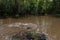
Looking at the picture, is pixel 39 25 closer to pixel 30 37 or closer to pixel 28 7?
pixel 28 7

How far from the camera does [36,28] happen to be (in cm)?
791

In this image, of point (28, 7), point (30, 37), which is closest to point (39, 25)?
point (28, 7)

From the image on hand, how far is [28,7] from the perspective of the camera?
10.1 metres

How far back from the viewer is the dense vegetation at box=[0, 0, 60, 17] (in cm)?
988

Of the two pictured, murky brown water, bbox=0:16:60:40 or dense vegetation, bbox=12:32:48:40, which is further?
murky brown water, bbox=0:16:60:40

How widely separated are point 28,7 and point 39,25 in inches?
77.7

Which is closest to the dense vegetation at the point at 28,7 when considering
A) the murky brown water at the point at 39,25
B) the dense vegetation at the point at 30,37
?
the murky brown water at the point at 39,25

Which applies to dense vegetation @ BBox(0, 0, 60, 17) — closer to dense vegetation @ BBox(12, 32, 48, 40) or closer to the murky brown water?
the murky brown water

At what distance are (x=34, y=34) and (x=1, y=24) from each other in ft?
8.41

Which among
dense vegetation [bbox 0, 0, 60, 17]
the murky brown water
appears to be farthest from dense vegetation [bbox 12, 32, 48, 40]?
dense vegetation [bbox 0, 0, 60, 17]

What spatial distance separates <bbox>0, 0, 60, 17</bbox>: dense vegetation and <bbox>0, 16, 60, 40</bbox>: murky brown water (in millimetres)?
557

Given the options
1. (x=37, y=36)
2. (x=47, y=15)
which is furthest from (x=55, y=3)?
(x=37, y=36)

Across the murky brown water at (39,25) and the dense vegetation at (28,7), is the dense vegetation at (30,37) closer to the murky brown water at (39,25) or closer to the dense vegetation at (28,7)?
the murky brown water at (39,25)

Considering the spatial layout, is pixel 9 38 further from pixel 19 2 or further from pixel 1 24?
pixel 19 2
